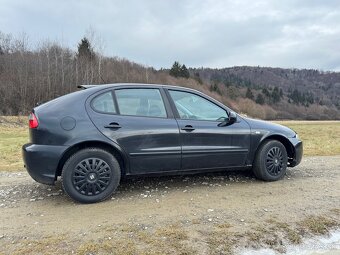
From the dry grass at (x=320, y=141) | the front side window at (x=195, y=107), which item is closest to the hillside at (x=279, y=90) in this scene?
the dry grass at (x=320, y=141)

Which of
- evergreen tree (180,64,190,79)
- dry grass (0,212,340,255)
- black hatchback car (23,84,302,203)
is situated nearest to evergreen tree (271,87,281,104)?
evergreen tree (180,64,190,79)

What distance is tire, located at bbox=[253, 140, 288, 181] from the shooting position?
5480mm

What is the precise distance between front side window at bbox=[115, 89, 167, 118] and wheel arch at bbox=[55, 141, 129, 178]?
0.51m

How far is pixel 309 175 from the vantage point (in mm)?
6195

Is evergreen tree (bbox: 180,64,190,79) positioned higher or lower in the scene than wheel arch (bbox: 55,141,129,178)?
higher

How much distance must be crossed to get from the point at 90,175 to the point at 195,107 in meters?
1.87

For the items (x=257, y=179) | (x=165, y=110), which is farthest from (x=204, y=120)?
(x=257, y=179)

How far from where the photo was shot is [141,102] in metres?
4.93

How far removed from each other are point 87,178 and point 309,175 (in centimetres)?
400

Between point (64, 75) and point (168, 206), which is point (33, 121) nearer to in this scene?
point (168, 206)

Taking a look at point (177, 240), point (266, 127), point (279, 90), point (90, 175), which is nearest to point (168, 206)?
point (177, 240)

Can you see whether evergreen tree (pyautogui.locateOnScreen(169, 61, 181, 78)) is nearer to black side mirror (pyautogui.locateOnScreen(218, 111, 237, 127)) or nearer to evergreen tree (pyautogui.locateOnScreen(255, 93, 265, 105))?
evergreen tree (pyautogui.locateOnScreen(255, 93, 265, 105))

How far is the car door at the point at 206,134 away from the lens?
16.3 feet

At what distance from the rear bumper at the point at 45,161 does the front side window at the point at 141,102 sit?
101cm
